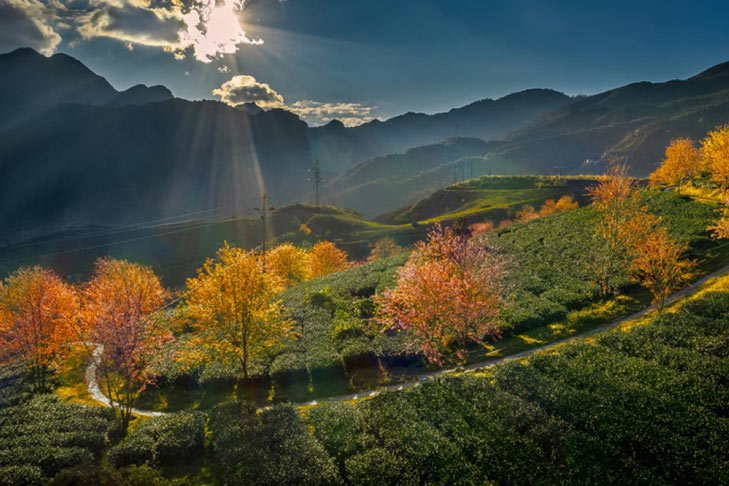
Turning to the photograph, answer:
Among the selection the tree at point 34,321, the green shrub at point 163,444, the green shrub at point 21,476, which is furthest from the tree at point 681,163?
the tree at point 34,321

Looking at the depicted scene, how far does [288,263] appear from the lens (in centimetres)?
8031

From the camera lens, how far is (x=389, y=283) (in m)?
54.8

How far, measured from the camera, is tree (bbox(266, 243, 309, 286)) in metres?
79.2

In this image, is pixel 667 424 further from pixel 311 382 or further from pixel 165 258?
pixel 165 258

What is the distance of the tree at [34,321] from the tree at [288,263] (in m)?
42.2

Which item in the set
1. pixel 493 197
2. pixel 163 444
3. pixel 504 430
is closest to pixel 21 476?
pixel 163 444

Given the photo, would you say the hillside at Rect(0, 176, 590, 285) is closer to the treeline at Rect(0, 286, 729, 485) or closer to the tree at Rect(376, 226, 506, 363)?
the tree at Rect(376, 226, 506, 363)

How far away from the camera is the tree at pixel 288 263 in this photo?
79250 mm

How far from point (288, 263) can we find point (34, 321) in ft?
156

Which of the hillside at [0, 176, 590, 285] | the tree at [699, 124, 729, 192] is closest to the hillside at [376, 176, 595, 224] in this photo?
the hillside at [0, 176, 590, 285]

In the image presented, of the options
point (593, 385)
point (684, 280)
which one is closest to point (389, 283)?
point (593, 385)

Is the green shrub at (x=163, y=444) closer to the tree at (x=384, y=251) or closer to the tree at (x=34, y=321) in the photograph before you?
the tree at (x=34, y=321)

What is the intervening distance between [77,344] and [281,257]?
146ft

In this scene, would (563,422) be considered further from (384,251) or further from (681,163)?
(384,251)
